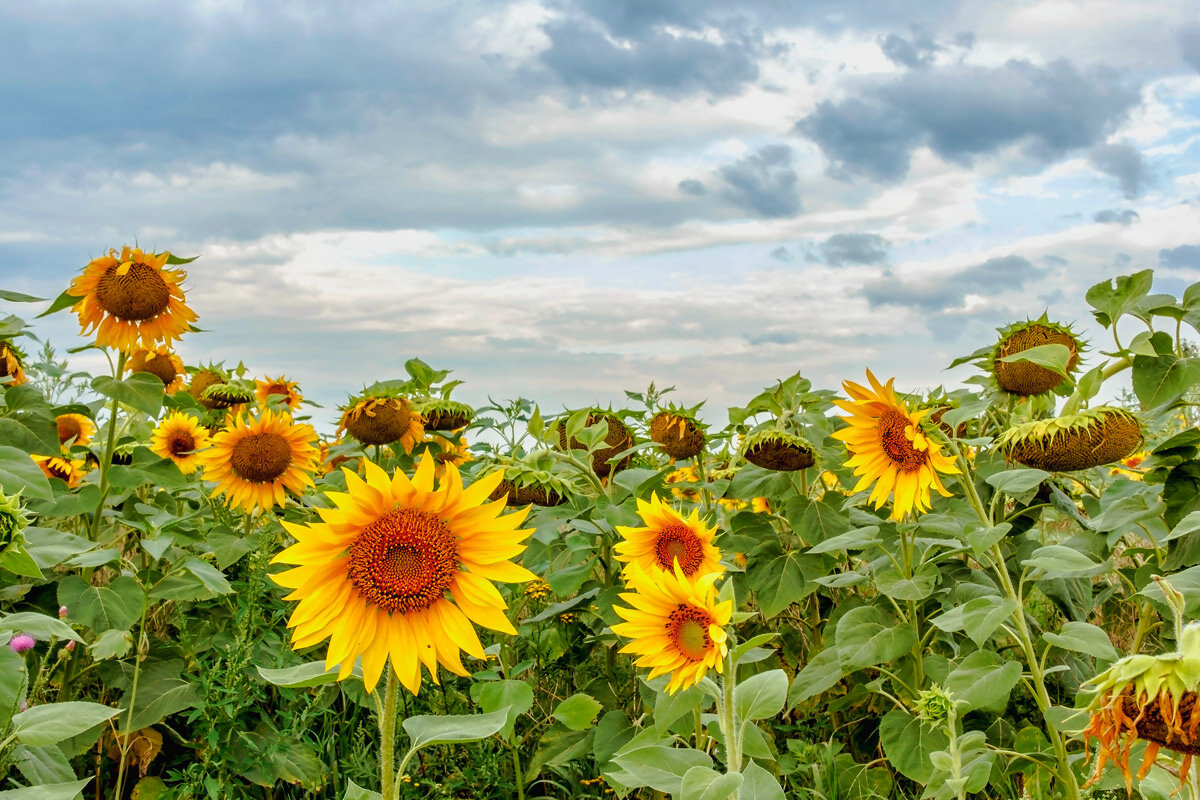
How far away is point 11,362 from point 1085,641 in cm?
410

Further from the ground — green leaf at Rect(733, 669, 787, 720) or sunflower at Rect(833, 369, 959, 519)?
sunflower at Rect(833, 369, 959, 519)

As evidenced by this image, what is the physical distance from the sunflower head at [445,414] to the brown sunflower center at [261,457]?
1.81 feet

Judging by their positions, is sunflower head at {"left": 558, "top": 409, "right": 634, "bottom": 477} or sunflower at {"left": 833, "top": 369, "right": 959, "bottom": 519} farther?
sunflower head at {"left": 558, "top": 409, "right": 634, "bottom": 477}

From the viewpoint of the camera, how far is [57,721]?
1.71 metres

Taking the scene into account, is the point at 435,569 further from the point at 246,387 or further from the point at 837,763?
the point at 246,387

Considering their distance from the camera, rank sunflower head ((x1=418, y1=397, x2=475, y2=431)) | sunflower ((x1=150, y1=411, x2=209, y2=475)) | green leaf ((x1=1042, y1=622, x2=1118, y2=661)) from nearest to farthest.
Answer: green leaf ((x1=1042, y1=622, x2=1118, y2=661))
sunflower head ((x1=418, y1=397, x2=475, y2=431))
sunflower ((x1=150, y1=411, x2=209, y2=475))

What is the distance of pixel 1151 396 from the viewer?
269 cm

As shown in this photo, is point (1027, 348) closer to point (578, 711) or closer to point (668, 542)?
point (668, 542)

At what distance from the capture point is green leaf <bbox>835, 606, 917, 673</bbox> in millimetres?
2510

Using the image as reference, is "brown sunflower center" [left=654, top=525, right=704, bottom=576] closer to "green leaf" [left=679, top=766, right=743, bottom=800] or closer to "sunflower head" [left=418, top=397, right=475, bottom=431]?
"green leaf" [left=679, top=766, right=743, bottom=800]

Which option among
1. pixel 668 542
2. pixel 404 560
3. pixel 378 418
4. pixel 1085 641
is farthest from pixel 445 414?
pixel 1085 641

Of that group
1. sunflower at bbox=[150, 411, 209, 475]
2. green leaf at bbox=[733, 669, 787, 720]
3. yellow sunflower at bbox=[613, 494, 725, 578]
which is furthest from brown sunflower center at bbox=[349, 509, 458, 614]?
sunflower at bbox=[150, 411, 209, 475]

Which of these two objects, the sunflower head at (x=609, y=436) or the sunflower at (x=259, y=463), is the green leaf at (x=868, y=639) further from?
the sunflower at (x=259, y=463)

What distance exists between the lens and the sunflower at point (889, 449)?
8.80 ft
